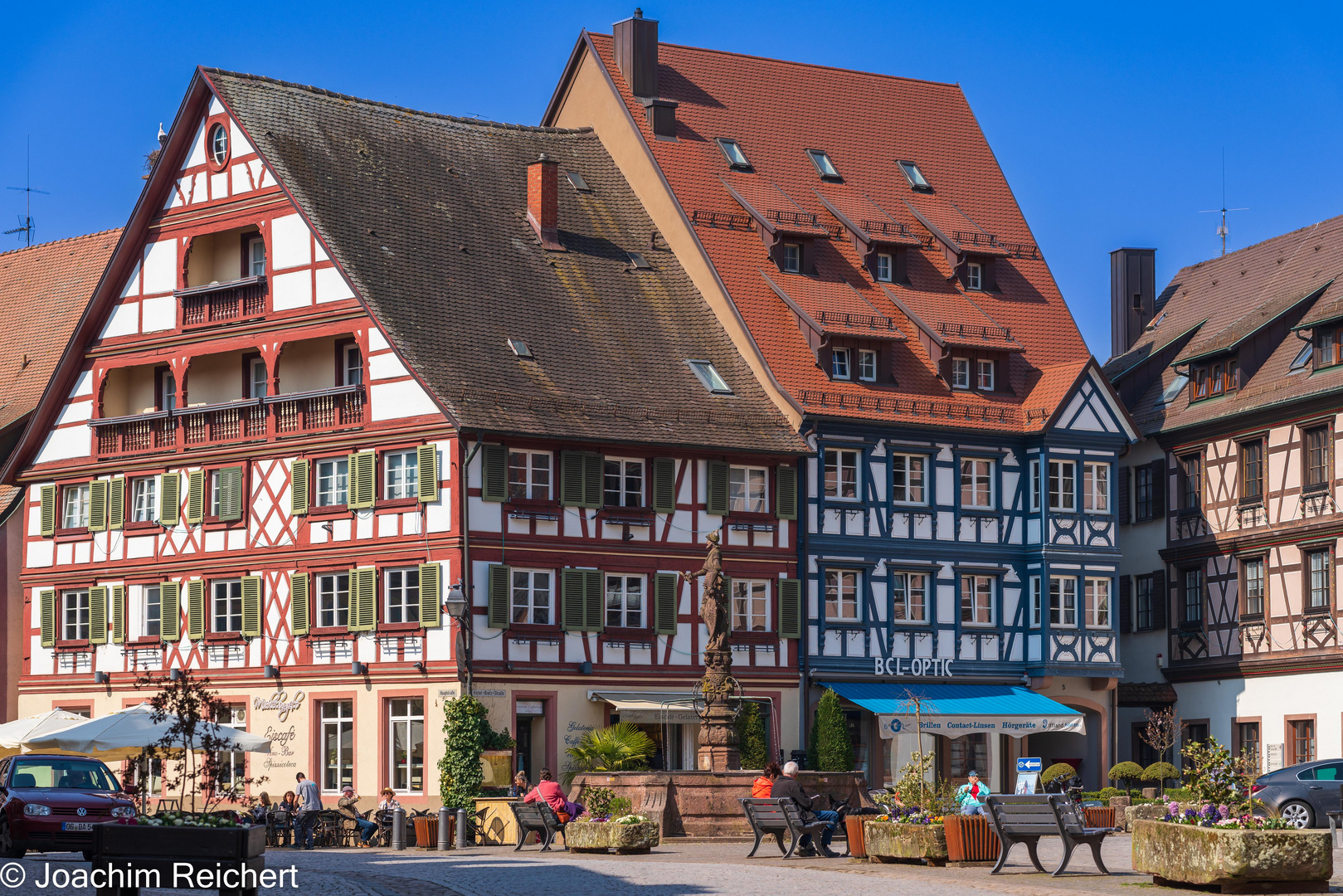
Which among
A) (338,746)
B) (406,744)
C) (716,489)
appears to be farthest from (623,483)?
(338,746)

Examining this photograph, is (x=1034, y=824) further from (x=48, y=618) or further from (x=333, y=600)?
(x=48, y=618)

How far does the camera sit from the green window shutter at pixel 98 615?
1772 inches

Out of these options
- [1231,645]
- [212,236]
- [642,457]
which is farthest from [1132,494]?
[212,236]

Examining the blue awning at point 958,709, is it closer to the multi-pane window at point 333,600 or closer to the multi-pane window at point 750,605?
the multi-pane window at point 750,605

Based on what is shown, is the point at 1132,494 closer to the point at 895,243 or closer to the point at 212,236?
the point at 895,243

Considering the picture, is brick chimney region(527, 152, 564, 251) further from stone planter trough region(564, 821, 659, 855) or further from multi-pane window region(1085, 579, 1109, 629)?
stone planter trough region(564, 821, 659, 855)

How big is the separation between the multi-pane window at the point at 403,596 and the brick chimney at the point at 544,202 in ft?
28.9

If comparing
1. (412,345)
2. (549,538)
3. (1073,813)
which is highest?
(412,345)

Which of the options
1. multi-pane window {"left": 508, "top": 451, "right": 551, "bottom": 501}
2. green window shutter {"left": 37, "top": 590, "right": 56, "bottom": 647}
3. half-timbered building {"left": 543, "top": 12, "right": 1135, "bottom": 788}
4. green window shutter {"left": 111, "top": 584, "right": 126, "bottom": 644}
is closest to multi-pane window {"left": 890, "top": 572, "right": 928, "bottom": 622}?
half-timbered building {"left": 543, "top": 12, "right": 1135, "bottom": 788}

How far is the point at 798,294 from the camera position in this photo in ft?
153

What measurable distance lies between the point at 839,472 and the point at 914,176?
9.79 metres

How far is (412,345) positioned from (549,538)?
431 centimetres

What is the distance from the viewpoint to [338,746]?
41312mm

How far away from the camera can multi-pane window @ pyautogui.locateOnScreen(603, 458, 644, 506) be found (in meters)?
42.3
